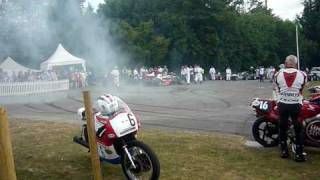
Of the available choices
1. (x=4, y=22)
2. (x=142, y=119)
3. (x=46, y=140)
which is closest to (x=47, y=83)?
(x=4, y=22)

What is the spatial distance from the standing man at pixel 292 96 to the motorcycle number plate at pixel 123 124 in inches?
104

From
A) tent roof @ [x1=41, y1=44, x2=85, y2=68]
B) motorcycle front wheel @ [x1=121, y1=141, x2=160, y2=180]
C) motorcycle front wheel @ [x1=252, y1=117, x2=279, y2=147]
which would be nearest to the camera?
motorcycle front wheel @ [x1=121, y1=141, x2=160, y2=180]

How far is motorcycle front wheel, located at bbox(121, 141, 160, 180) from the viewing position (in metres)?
5.93

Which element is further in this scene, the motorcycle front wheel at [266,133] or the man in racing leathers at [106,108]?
the motorcycle front wheel at [266,133]

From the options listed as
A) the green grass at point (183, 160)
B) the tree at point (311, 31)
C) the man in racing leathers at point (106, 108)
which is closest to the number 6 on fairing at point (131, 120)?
the man in racing leathers at point (106, 108)

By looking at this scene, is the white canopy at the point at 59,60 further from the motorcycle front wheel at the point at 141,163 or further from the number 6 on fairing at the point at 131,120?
the motorcycle front wheel at the point at 141,163

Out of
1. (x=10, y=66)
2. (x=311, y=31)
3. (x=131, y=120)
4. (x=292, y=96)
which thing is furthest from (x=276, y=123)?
(x=311, y=31)

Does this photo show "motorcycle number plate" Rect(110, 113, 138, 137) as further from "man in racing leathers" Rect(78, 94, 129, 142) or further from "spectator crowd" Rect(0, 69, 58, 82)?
"spectator crowd" Rect(0, 69, 58, 82)

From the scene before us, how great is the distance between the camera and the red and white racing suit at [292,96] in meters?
7.46

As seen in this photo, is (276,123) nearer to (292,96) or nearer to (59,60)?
(292,96)

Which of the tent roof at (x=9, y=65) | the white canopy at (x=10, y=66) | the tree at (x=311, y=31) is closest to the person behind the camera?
Result: the tent roof at (x=9, y=65)

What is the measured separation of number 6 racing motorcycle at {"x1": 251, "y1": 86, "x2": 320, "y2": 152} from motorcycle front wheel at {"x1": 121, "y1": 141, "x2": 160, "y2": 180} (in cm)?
294

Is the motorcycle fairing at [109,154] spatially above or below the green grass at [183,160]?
above

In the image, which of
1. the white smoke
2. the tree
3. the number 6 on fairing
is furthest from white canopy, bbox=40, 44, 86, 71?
the tree
